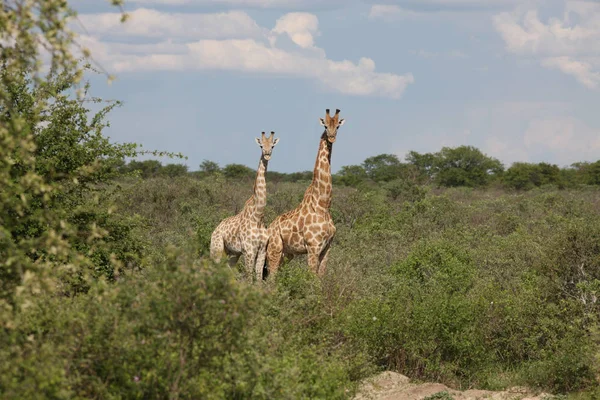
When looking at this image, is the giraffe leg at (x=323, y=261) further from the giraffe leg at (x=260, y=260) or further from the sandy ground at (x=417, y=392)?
the sandy ground at (x=417, y=392)

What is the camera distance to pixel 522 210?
2745cm

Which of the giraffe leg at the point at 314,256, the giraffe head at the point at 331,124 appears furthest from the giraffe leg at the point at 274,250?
the giraffe head at the point at 331,124

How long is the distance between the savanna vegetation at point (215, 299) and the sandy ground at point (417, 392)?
0.19 m

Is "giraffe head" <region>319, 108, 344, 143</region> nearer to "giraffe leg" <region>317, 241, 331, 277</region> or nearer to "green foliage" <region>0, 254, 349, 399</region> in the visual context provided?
"giraffe leg" <region>317, 241, 331, 277</region>

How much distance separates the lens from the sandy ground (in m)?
9.22

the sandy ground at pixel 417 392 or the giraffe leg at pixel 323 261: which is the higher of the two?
the giraffe leg at pixel 323 261

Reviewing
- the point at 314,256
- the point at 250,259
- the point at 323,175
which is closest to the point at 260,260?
the point at 250,259

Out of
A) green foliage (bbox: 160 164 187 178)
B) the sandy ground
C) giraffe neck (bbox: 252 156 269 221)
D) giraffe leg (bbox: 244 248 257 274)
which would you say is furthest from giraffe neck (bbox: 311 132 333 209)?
green foliage (bbox: 160 164 187 178)

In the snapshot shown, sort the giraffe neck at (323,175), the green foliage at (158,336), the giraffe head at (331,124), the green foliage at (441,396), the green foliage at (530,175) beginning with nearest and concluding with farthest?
the green foliage at (158,336), the green foliage at (441,396), the giraffe head at (331,124), the giraffe neck at (323,175), the green foliage at (530,175)

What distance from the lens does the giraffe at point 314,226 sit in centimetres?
1165

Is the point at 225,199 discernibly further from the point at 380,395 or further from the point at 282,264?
the point at 380,395

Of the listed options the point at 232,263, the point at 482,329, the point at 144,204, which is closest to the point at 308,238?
Answer: the point at 232,263

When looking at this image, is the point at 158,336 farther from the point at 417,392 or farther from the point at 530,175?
the point at 530,175

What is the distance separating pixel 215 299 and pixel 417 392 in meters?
3.90
